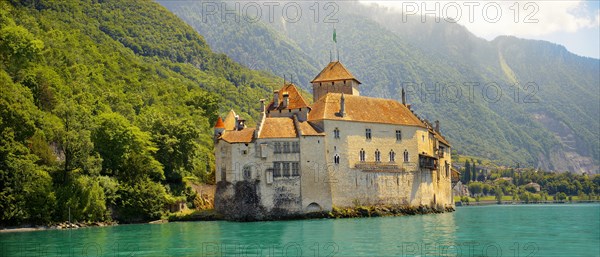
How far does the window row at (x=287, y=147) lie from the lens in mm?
70125

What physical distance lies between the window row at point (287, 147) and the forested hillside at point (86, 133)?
10516 mm

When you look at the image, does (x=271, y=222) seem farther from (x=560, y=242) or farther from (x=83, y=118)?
(x=560, y=242)

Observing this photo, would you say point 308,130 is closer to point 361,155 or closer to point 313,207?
point 361,155

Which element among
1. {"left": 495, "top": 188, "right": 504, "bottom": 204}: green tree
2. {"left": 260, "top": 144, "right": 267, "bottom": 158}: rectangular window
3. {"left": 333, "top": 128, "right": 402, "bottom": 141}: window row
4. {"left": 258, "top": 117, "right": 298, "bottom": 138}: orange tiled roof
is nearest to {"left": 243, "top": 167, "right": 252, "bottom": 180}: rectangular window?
{"left": 260, "top": 144, "right": 267, "bottom": 158}: rectangular window

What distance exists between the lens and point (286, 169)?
70125mm

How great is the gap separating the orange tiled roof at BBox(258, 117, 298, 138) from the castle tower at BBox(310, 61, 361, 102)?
13.0 m

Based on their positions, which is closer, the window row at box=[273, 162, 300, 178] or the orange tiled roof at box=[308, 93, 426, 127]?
the window row at box=[273, 162, 300, 178]

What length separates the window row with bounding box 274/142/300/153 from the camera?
7012 cm

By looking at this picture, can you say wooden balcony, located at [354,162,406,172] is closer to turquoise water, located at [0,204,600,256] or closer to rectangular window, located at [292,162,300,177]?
rectangular window, located at [292,162,300,177]

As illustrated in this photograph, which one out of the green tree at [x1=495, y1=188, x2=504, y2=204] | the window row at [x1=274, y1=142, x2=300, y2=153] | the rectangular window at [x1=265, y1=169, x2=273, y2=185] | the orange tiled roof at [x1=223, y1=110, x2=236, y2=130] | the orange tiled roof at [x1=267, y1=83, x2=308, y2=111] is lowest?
the green tree at [x1=495, y1=188, x2=504, y2=204]

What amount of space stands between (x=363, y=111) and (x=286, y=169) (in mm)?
12224

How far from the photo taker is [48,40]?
92312 mm

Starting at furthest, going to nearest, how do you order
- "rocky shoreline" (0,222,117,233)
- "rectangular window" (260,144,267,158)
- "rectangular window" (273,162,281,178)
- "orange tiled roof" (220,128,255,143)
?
"orange tiled roof" (220,128,255,143)
"rectangular window" (273,162,281,178)
"rectangular window" (260,144,267,158)
"rocky shoreline" (0,222,117,233)

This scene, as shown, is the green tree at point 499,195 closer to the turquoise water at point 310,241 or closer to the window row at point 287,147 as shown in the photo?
the window row at point 287,147
